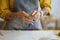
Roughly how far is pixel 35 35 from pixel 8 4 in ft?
1.11

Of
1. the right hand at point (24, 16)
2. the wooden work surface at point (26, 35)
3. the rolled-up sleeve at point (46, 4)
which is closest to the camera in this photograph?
the wooden work surface at point (26, 35)

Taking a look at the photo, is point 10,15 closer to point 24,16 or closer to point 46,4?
point 24,16

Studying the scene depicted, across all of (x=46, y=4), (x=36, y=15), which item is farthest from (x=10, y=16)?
(x=46, y=4)

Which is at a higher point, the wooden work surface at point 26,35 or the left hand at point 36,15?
the left hand at point 36,15

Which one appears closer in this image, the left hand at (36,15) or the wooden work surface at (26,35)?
the wooden work surface at (26,35)

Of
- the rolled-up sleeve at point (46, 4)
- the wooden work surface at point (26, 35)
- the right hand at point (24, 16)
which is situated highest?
the rolled-up sleeve at point (46, 4)

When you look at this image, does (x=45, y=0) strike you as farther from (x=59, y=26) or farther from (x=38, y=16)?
(x=59, y=26)

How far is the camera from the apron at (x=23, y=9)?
95cm

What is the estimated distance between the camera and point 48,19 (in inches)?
47.8

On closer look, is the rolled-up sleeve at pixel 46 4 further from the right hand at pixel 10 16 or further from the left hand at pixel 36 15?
the right hand at pixel 10 16

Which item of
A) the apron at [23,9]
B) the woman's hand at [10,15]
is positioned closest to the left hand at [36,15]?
the apron at [23,9]

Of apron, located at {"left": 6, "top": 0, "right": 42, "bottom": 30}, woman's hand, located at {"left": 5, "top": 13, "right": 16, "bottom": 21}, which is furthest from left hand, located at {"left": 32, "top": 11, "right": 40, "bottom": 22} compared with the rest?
woman's hand, located at {"left": 5, "top": 13, "right": 16, "bottom": 21}

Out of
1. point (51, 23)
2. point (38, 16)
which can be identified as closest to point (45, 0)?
point (38, 16)

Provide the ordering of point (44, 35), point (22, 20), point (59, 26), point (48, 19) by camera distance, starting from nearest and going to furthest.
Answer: point (44, 35) < point (22, 20) < point (48, 19) < point (59, 26)
